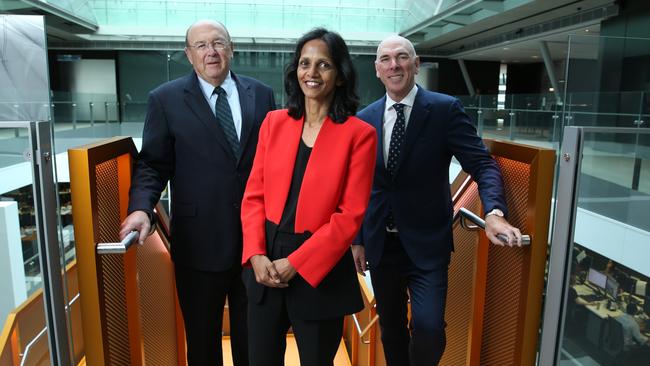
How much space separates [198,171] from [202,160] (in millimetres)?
48

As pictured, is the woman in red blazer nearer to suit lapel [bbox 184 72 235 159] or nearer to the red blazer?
the red blazer

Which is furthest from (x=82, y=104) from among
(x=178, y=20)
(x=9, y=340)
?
(x=9, y=340)

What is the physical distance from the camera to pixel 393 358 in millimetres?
2303

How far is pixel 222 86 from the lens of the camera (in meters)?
2.15

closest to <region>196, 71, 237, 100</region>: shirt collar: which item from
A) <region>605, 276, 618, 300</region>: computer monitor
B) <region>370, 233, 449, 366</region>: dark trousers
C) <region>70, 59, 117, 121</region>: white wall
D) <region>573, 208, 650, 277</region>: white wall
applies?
<region>370, 233, 449, 366</region>: dark trousers

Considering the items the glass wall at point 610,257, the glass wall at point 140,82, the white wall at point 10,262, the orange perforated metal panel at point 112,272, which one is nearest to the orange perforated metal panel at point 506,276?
the glass wall at point 610,257

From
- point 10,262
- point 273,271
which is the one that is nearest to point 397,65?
point 273,271

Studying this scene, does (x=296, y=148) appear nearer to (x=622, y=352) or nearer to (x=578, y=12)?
(x=622, y=352)

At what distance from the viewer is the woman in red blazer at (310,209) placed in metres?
1.56

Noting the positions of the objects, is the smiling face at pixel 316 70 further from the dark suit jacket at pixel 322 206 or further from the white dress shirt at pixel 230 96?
the white dress shirt at pixel 230 96

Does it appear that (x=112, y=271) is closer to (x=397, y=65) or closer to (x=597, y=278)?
(x=397, y=65)

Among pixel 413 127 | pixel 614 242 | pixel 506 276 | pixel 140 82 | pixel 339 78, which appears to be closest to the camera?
pixel 339 78

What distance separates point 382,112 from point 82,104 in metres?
13.6

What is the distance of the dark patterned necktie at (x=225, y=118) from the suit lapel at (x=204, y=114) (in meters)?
0.03
